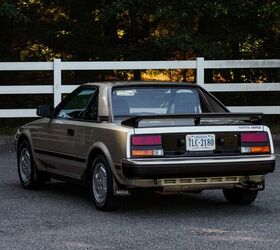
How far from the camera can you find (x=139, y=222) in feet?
25.5

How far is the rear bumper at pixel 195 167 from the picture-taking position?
783 centimetres

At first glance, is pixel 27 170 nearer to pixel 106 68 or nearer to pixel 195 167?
pixel 195 167

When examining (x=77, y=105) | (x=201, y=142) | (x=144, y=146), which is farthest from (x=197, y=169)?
(x=77, y=105)

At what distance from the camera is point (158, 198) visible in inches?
373

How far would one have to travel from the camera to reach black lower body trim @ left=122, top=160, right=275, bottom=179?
7.82m

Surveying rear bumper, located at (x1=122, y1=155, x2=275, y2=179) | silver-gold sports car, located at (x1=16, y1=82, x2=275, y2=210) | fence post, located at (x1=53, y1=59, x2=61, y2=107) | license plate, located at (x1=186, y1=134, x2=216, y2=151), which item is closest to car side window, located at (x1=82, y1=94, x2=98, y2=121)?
silver-gold sports car, located at (x1=16, y1=82, x2=275, y2=210)

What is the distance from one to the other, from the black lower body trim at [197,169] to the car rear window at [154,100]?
1.08m

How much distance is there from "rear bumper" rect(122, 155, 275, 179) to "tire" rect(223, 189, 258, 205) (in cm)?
59

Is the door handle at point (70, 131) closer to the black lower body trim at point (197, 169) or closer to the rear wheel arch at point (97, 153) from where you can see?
the rear wheel arch at point (97, 153)

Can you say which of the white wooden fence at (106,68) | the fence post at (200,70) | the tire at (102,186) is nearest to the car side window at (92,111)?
the tire at (102,186)

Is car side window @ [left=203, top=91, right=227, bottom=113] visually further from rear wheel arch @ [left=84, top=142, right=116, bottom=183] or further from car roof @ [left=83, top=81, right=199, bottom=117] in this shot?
rear wheel arch @ [left=84, top=142, right=116, bottom=183]

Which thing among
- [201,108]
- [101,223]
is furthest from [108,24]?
[101,223]

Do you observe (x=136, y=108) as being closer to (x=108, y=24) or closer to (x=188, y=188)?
(x=188, y=188)

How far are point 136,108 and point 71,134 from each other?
843 mm
